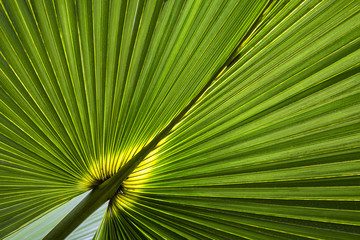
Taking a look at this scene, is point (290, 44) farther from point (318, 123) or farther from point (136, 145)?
point (136, 145)

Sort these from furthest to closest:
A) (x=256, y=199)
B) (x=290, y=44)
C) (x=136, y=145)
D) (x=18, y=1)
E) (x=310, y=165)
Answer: (x=136, y=145)
(x=256, y=199)
(x=310, y=165)
(x=290, y=44)
(x=18, y=1)

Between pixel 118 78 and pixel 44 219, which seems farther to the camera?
pixel 44 219

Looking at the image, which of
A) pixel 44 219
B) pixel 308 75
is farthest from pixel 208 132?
pixel 44 219

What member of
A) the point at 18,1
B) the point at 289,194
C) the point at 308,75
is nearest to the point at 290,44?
the point at 308,75

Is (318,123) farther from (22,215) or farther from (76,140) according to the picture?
(22,215)

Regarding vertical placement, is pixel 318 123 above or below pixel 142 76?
above

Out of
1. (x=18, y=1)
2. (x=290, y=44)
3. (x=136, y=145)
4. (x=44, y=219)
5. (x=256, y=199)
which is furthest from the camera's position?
(x=44, y=219)

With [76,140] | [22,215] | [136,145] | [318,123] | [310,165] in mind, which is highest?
[318,123]
